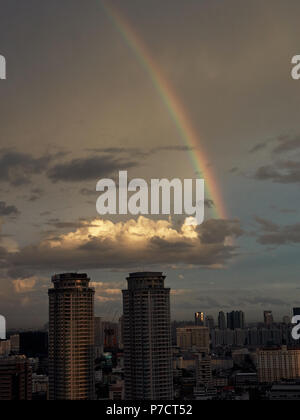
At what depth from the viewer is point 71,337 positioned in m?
11.6

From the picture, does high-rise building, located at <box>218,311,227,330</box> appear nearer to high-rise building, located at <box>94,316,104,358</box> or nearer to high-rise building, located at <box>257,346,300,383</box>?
high-rise building, located at <box>257,346,300,383</box>

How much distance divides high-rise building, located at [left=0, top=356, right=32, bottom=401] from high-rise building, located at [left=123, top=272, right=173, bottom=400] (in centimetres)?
225

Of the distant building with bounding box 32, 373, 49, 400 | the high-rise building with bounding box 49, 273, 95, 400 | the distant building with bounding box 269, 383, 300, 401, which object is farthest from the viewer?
the high-rise building with bounding box 49, 273, 95, 400

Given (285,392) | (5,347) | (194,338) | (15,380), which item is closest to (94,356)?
(5,347)

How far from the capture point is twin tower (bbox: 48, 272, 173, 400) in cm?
1102

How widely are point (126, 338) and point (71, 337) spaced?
4.05ft

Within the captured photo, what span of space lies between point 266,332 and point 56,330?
12.1m

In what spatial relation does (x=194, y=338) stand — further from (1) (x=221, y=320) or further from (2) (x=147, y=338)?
(2) (x=147, y=338)

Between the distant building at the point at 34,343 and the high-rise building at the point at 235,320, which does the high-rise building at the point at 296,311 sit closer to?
the high-rise building at the point at 235,320

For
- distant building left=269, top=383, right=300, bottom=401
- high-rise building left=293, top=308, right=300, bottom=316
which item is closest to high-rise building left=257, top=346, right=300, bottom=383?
high-rise building left=293, top=308, right=300, bottom=316

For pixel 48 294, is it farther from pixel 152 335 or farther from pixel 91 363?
pixel 152 335

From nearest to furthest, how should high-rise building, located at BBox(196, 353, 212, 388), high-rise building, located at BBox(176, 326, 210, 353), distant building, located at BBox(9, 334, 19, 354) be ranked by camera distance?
distant building, located at BBox(9, 334, 19, 354) → high-rise building, located at BBox(196, 353, 212, 388) → high-rise building, located at BBox(176, 326, 210, 353)

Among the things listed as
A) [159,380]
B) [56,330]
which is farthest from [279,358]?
[56,330]
